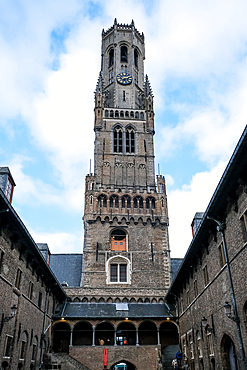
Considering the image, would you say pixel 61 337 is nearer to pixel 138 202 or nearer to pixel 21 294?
pixel 21 294

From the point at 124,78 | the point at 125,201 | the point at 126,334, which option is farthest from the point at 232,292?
the point at 124,78

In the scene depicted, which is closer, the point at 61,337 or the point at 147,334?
the point at 61,337

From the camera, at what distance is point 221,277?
18469mm

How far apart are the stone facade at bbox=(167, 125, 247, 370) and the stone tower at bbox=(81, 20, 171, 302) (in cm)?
→ 1407

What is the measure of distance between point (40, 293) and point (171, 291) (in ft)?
42.5

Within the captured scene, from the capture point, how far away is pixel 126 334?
35844mm

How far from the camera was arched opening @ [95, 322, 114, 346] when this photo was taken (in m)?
35.1

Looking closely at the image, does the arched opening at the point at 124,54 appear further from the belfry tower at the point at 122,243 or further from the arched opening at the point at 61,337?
the arched opening at the point at 61,337

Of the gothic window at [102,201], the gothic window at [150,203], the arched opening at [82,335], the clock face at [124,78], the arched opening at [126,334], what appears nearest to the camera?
the arched opening at [82,335]

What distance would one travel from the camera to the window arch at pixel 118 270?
41.0 metres

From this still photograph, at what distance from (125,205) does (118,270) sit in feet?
26.8

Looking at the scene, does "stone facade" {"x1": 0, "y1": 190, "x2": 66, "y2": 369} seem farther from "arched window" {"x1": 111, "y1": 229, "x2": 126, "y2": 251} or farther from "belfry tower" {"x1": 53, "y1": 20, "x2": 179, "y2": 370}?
"arched window" {"x1": 111, "y1": 229, "x2": 126, "y2": 251}

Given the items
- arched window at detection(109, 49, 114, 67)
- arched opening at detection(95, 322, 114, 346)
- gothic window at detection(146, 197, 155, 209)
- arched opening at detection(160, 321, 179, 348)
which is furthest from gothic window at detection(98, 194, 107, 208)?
arched window at detection(109, 49, 114, 67)

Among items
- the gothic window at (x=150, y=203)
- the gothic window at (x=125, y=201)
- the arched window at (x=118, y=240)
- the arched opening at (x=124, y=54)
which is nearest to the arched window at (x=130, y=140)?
the gothic window at (x=125, y=201)
